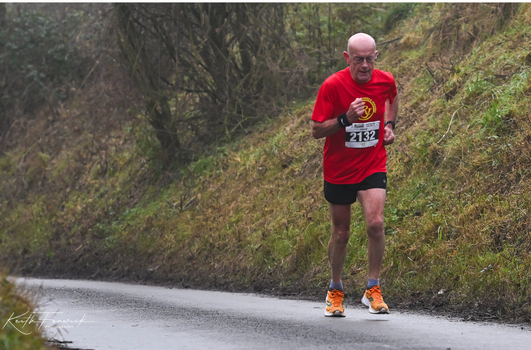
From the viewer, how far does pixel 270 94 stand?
17.9 meters

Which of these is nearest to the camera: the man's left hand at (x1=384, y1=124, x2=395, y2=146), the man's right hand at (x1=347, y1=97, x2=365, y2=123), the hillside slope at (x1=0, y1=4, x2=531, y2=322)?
the man's right hand at (x1=347, y1=97, x2=365, y2=123)

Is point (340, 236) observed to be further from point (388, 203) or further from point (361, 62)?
point (388, 203)

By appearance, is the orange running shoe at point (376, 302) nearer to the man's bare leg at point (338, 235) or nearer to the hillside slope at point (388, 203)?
the man's bare leg at point (338, 235)

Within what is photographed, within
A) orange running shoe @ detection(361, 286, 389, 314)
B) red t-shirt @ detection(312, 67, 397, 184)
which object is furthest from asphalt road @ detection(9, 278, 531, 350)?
red t-shirt @ detection(312, 67, 397, 184)

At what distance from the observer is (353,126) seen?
7121mm

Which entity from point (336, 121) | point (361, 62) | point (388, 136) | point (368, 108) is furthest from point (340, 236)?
point (361, 62)

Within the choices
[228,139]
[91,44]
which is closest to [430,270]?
[228,139]

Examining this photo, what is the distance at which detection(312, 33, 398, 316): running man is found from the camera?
7.07 meters

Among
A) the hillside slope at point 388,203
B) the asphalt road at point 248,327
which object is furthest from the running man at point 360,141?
the hillside slope at point 388,203

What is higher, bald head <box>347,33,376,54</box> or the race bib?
bald head <box>347,33,376,54</box>

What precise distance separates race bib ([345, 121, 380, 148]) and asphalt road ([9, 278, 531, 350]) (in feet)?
5.22

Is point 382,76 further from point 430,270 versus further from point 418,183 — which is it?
point 418,183

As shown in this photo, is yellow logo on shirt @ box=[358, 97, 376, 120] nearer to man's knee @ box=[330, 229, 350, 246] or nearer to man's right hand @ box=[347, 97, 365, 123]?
man's right hand @ box=[347, 97, 365, 123]

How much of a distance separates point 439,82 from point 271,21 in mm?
5532
